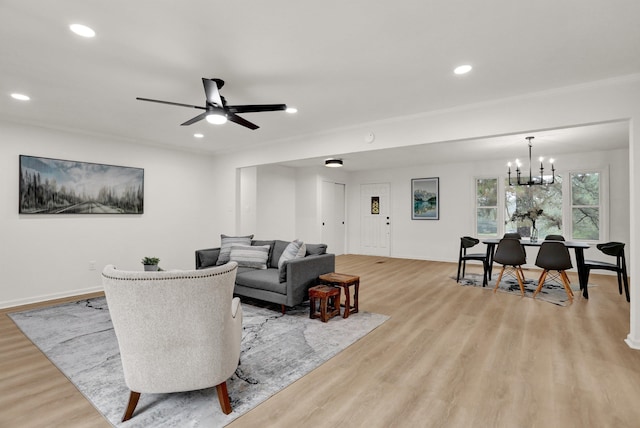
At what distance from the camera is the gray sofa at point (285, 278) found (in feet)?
12.3

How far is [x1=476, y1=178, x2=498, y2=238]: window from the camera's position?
24.6ft

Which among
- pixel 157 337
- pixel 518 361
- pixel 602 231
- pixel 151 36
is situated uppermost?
pixel 151 36

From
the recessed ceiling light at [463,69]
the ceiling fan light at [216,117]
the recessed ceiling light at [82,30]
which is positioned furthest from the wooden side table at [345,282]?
the recessed ceiling light at [82,30]

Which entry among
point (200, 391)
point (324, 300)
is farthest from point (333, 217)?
point (200, 391)

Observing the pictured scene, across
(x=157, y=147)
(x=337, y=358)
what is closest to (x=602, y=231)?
(x=337, y=358)

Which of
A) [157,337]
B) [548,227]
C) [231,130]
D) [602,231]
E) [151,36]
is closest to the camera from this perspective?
[157,337]

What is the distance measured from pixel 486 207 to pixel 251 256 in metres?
5.71

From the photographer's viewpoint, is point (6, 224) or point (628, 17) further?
point (6, 224)

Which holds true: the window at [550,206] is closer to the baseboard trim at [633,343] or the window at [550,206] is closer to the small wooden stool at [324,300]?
the baseboard trim at [633,343]

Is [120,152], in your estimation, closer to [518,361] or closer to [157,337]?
[157,337]

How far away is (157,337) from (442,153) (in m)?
6.09

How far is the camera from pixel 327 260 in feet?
14.0

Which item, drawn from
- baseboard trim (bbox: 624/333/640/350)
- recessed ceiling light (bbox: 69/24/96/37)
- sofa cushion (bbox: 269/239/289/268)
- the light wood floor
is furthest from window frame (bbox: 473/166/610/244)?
recessed ceiling light (bbox: 69/24/96/37)

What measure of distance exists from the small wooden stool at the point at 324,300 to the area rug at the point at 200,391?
9 cm
